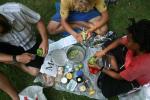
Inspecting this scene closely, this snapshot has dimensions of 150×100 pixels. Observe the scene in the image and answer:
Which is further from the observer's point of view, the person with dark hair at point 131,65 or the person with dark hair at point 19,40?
the person with dark hair at point 19,40

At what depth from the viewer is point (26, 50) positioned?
3332mm

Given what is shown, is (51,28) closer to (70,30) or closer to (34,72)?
(70,30)

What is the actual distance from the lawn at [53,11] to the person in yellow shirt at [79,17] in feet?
0.64

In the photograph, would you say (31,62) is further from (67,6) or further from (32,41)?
(67,6)

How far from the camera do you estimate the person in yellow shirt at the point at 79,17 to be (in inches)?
131

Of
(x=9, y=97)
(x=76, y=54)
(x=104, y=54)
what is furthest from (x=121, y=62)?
(x=9, y=97)

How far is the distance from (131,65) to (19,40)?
42.8 inches

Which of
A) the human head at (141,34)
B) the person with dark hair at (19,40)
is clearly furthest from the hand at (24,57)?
the human head at (141,34)

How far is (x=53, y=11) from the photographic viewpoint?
12.5 feet

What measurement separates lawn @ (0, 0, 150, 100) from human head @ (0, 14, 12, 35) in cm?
75

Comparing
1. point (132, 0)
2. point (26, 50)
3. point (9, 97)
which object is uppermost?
point (132, 0)

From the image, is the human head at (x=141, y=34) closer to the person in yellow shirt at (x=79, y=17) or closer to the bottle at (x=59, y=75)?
the person in yellow shirt at (x=79, y=17)

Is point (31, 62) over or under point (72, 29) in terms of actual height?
under

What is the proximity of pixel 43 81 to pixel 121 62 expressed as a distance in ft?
2.75
